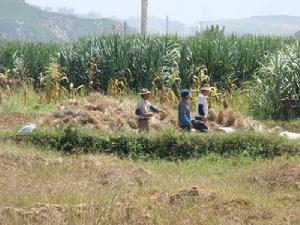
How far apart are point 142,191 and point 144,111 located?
5509mm

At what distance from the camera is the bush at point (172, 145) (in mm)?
12188

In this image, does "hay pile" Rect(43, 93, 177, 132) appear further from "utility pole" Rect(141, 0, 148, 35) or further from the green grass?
"utility pole" Rect(141, 0, 148, 35)

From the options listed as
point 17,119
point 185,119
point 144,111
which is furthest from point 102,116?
point 17,119

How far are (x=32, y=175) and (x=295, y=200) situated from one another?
11.9ft

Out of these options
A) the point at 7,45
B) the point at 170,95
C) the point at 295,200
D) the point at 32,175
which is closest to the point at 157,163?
the point at 32,175

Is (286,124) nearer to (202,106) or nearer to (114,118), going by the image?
(202,106)

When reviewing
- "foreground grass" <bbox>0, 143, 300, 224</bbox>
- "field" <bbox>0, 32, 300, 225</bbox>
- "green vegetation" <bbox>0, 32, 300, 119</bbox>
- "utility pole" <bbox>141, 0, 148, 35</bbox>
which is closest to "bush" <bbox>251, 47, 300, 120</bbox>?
"field" <bbox>0, 32, 300, 225</bbox>

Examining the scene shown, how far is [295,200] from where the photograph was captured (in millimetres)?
7773

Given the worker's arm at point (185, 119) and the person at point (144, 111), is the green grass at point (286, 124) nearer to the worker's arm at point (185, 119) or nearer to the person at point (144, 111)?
the worker's arm at point (185, 119)

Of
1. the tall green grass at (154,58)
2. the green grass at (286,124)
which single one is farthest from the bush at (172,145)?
the tall green grass at (154,58)

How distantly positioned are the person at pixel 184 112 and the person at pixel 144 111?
551 mm

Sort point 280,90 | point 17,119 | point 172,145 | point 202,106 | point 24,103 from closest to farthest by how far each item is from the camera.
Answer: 1. point 172,145
2. point 202,106
3. point 17,119
4. point 280,90
5. point 24,103

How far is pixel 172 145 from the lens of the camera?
12.2 m

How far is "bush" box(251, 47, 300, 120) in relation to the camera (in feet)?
56.3
